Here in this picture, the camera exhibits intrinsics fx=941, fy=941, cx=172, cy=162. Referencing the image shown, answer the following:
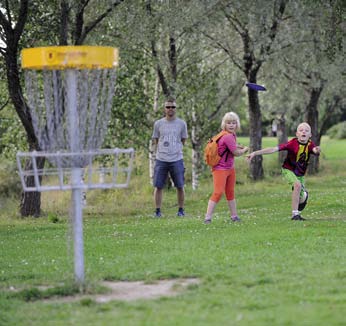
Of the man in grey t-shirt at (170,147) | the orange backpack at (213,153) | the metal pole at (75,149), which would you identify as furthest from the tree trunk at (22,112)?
the metal pole at (75,149)

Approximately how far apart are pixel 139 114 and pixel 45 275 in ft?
53.7

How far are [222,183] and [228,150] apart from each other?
1.75ft

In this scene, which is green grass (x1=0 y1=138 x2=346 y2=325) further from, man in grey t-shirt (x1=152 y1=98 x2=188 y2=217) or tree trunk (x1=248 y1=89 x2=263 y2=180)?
tree trunk (x1=248 y1=89 x2=263 y2=180)

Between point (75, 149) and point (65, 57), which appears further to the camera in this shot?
point (75, 149)

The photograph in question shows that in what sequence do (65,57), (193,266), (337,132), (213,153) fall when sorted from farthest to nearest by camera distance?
(337,132), (213,153), (193,266), (65,57)

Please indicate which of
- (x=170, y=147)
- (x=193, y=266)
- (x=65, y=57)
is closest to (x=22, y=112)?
(x=170, y=147)

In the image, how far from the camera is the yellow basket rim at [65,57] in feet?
28.9

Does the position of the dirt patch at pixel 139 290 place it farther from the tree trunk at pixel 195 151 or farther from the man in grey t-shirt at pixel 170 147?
the tree trunk at pixel 195 151

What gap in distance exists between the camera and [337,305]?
316 inches

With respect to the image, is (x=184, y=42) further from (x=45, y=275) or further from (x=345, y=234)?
(x=45, y=275)

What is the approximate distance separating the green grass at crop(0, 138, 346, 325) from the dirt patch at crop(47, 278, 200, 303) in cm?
15

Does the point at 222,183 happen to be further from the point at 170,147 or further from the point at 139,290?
the point at 139,290

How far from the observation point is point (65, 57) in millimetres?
8812

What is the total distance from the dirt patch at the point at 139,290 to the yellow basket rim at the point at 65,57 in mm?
2183
